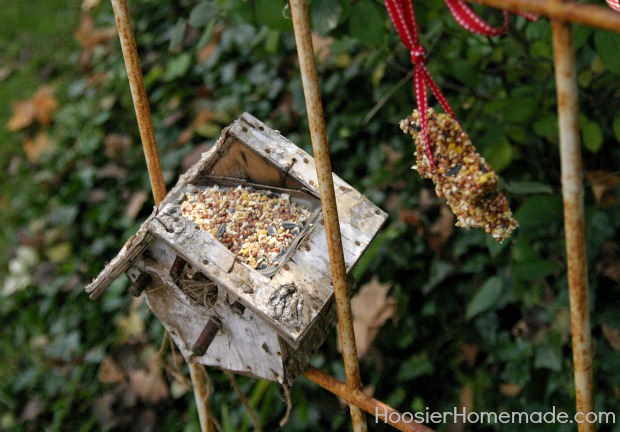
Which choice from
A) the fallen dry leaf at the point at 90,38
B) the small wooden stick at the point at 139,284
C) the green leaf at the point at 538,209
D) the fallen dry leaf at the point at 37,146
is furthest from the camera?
the fallen dry leaf at the point at 90,38

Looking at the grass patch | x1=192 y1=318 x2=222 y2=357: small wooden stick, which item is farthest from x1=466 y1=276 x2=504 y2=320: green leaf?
the grass patch

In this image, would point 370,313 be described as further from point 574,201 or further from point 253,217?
point 574,201

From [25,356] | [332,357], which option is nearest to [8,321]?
[25,356]

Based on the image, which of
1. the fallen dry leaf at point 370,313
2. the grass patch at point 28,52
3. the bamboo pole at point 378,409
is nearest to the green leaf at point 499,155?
the fallen dry leaf at point 370,313

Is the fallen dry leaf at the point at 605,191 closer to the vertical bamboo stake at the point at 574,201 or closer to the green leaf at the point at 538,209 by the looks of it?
the green leaf at the point at 538,209

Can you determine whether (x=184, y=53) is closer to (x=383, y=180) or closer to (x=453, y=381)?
(x=383, y=180)

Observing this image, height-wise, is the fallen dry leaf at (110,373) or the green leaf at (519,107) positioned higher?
the green leaf at (519,107)

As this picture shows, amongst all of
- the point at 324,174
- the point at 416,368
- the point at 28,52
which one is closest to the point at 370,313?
the point at 416,368
